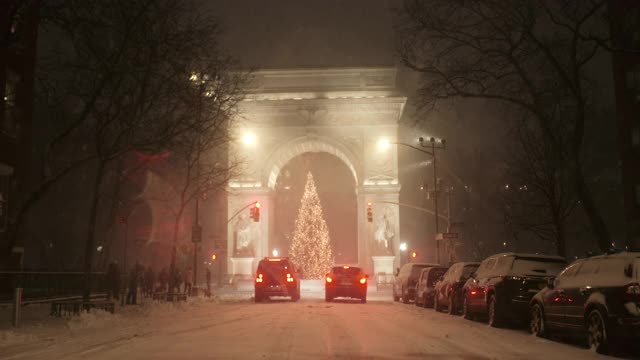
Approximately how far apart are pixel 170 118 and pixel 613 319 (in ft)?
63.4

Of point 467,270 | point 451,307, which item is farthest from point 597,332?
point 451,307

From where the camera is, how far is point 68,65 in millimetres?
22000

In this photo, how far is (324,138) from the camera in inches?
2635

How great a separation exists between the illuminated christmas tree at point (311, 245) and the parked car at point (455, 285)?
57531 millimetres

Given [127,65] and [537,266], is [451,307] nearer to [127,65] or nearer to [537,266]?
[537,266]

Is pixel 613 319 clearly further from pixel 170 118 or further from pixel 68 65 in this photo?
pixel 170 118

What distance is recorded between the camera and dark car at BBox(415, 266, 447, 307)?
2902cm

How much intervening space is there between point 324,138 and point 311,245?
20394 mm

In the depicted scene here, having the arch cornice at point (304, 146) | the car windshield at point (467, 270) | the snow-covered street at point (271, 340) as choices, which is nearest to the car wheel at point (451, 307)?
the car windshield at point (467, 270)

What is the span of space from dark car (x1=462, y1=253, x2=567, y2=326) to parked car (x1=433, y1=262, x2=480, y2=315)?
371cm

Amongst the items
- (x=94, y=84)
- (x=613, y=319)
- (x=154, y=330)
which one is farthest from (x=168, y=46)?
(x=613, y=319)

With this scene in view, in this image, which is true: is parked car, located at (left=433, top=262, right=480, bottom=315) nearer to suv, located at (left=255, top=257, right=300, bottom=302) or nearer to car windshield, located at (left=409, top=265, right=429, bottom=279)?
car windshield, located at (left=409, top=265, right=429, bottom=279)

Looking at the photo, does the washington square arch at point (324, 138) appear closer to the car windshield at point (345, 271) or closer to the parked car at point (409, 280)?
the parked car at point (409, 280)

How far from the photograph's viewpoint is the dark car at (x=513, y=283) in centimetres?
1803
